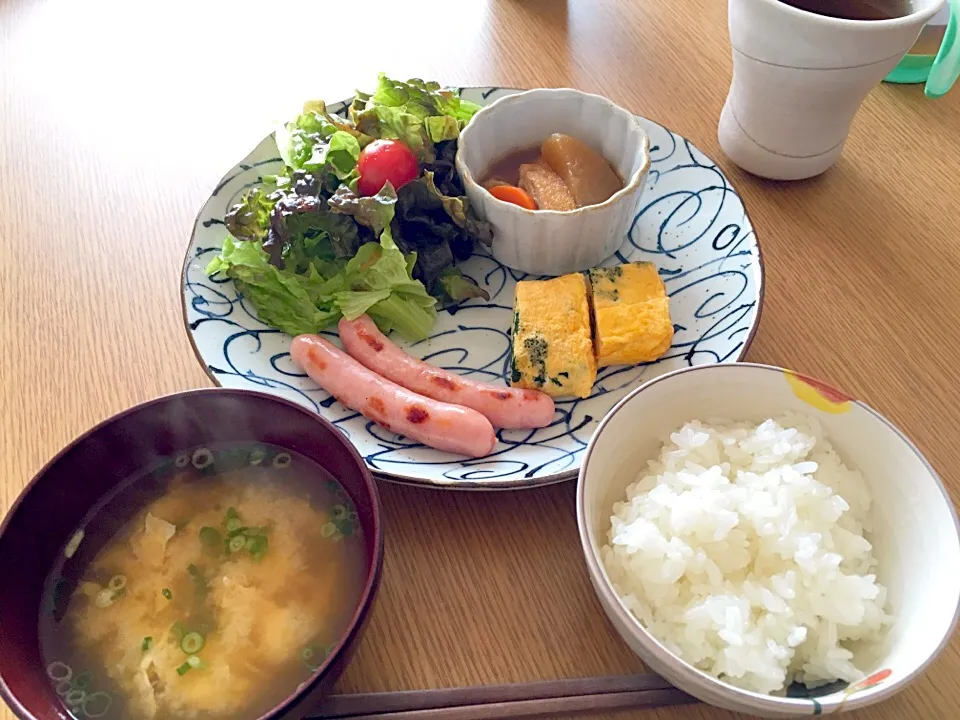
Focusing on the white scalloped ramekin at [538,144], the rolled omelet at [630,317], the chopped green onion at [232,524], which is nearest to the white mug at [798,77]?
the white scalloped ramekin at [538,144]

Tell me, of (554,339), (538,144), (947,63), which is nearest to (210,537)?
(554,339)

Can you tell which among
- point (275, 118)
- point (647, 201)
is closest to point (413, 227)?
point (647, 201)

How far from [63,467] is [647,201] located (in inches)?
56.3

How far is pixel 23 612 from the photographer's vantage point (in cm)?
105

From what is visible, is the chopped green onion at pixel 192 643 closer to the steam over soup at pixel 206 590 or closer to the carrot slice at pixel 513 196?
the steam over soup at pixel 206 590

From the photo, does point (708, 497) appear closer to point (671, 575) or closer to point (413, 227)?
point (671, 575)

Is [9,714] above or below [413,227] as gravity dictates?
below

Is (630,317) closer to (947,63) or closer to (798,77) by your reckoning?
(798,77)

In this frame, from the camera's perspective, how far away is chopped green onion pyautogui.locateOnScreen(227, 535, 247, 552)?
3.86 feet

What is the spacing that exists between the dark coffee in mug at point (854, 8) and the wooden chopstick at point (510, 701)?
5.11ft

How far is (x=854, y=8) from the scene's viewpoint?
1798 mm

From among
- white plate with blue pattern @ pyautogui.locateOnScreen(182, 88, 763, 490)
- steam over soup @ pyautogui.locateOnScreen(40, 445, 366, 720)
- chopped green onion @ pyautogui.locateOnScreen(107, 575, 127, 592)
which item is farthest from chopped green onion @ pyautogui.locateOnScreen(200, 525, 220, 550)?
white plate with blue pattern @ pyautogui.locateOnScreen(182, 88, 763, 490)

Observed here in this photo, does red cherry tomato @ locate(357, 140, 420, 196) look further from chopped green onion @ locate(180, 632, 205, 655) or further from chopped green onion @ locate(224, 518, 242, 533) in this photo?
chopped green onion @ locate(180, 632, 205, 655)

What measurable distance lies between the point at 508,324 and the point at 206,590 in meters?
0.88
